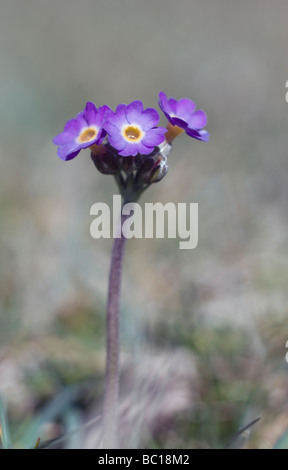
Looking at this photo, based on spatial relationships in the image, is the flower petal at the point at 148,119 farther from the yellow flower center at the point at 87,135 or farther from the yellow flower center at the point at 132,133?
the yellow flower center at the point at 87,135

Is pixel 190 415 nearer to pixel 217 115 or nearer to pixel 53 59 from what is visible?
pixel 217 115

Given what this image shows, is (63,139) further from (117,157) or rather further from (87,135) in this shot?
(117,157)

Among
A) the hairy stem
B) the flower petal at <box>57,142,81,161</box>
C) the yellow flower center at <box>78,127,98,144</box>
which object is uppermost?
Result: the yellow flower center at <box>78,127,98,144</box>

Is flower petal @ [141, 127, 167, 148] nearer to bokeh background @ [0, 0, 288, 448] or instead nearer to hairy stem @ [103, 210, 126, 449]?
hairy stem @ [103, 210, 126, 449]

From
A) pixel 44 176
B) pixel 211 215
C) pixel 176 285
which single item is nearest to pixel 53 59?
A: pixel 44 176

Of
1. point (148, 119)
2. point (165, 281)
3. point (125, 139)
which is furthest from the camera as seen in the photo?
point (165, 281)

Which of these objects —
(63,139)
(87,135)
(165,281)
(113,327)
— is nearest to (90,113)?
(87,135)

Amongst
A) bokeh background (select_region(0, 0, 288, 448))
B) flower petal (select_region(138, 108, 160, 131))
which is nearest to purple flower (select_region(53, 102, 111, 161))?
flower petal (select_region(138, 108, 160, 131))
